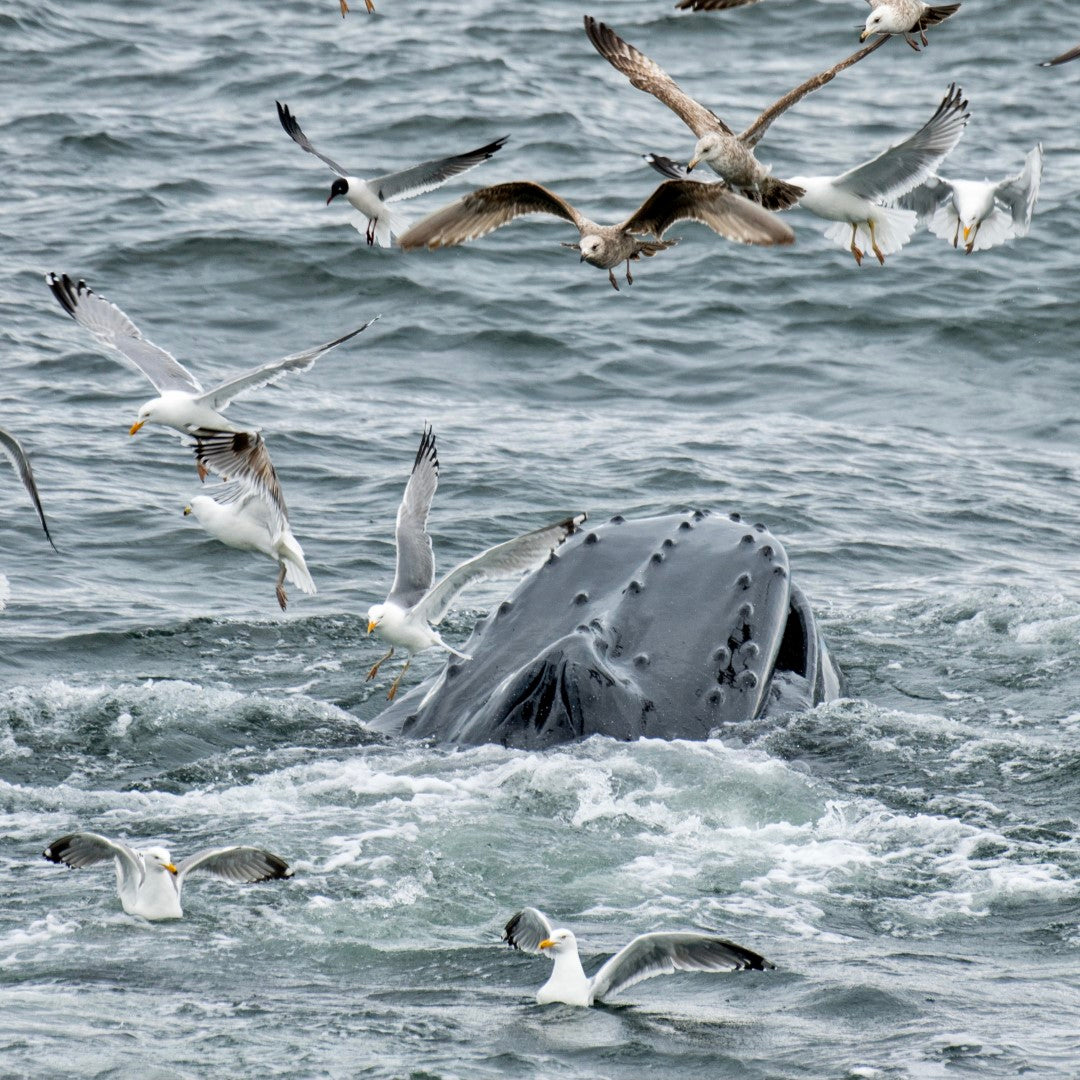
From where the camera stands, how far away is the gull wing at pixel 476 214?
11859 millimetres

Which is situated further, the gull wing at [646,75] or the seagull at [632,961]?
the gull wing at [646,75]

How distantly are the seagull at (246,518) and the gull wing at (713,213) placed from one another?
2.48 meters

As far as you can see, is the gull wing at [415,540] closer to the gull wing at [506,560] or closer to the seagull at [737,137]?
the gull wing at [506,560]

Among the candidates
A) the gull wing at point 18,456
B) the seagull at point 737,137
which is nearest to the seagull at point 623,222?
the seagull at point 737,137

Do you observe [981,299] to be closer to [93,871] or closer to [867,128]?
[867,128]

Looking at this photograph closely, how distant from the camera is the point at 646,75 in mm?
12844

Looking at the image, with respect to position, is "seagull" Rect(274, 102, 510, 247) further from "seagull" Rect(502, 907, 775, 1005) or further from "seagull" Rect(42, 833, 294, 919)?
"seagull" Rect(502, 907, 775, 1005)

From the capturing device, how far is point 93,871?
8.41 metres

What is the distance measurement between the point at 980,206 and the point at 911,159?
251cm

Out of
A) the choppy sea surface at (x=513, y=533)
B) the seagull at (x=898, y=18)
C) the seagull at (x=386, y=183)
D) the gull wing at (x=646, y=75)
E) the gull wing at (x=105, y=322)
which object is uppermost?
the seagull at (x=898, y=18)

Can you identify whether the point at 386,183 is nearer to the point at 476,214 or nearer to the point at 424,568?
the point at 476,214

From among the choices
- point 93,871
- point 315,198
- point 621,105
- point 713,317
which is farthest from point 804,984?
point 621,105

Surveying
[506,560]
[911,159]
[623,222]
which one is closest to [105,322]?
[623,222]

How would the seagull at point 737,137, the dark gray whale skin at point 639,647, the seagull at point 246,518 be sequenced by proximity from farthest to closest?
the seagull at point 737,137 → the seagull at point 246,518 → the dark gray whale skin at point 639,647
